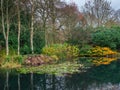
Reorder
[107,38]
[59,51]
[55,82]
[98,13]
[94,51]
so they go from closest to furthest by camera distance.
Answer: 1. [55,82]
2. [59,51]
3. [94,51]
4. [107,38]
5. [98,13]

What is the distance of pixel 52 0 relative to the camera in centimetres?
3756

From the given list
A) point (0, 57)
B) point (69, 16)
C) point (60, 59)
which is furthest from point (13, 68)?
point (69, 16)

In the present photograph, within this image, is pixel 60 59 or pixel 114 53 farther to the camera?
pixel 114 53

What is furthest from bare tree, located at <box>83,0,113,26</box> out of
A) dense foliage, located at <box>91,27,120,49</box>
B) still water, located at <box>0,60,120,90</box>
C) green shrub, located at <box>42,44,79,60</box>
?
still water, located at <box>0,60,120,90</box>

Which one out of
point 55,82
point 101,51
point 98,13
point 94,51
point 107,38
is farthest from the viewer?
point 98,13

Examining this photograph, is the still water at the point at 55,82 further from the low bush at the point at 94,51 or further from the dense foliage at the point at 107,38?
the dense foliage at the point at 107,38

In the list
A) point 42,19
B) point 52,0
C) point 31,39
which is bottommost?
point 31,39

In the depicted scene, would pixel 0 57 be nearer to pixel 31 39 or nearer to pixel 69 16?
pixel 31 39

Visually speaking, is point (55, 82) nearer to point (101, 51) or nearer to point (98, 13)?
point (101, 51)

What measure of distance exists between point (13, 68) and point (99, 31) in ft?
79.1

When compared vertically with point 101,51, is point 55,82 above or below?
below

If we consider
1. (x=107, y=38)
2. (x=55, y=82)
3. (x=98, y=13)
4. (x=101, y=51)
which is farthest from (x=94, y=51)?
(x=55, y=82)

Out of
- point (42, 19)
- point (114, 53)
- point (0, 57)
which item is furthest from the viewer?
point (114, 53)

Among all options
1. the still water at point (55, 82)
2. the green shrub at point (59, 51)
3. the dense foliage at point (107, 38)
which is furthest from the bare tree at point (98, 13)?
the still water at point (55, 82)
